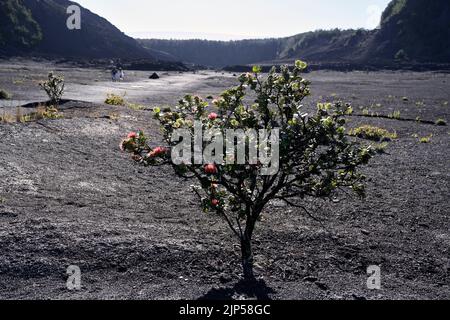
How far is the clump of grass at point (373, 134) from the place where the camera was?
1883cm

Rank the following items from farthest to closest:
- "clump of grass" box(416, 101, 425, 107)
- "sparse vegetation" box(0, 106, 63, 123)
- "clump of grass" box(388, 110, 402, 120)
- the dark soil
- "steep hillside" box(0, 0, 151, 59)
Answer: "steep hillside" box(0, 0, 151, 59) → "clump of grass" box(416, 101, 425, 107) → "clump of grass" box(388, 110, 402, 120) → "sparse vegetation" box(0, 106, 63, 123) → the dark soil

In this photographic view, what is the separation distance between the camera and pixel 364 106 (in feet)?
98.9

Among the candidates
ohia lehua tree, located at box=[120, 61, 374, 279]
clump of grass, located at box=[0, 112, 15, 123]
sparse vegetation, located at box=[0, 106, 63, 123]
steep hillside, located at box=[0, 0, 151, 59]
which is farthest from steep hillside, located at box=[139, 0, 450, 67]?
ohia lehua tree, located at box=[120, 61, 374, 279]

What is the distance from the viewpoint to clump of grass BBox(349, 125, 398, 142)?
18830 millimetres

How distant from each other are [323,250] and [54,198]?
5.23 metres

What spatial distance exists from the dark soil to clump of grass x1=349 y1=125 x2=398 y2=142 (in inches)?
245

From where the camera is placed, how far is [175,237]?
7.31m

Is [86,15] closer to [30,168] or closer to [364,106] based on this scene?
[364,106]

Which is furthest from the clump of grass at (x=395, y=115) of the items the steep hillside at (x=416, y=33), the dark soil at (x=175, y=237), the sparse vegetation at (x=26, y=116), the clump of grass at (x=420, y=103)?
the steep hillside at (x=416, y=33)

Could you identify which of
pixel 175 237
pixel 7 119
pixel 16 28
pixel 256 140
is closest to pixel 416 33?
pixel 16 28

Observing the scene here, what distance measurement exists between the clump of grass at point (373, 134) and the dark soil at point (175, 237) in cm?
622

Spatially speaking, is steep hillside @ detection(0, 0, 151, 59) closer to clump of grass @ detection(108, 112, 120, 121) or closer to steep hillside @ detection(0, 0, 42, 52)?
steep hillside @ detection(0, 0, 42, 52)

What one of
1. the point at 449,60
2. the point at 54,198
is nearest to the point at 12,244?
the point at 54,198

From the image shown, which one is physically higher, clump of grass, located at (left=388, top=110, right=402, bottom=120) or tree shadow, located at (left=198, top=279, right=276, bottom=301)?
clump of grass, located at (left=388, top=110, right=402, bottom=120)
